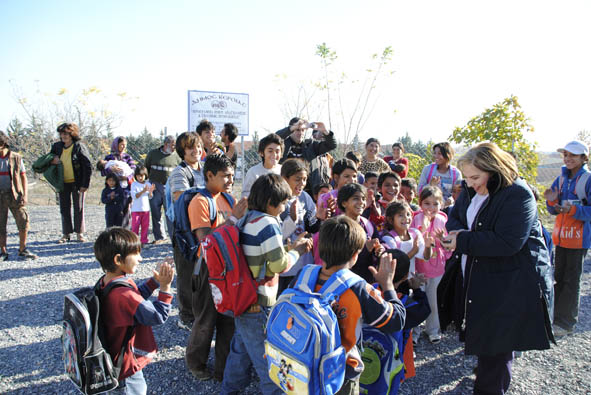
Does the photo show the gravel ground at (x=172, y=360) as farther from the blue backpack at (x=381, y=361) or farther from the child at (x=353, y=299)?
the child at (x=353, y=299)

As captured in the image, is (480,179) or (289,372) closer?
(289,372)

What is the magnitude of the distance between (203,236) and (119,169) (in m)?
5.13

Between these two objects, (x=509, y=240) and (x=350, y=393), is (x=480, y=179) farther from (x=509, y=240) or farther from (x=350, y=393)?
(x=350, y=393)

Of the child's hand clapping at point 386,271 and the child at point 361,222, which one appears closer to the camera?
the child's hand clapping at point 386,271

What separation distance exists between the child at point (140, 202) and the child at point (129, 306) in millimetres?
5297

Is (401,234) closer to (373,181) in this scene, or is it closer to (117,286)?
(373,181)

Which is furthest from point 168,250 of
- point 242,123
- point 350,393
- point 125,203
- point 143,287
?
point 350,393

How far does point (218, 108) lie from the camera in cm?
930

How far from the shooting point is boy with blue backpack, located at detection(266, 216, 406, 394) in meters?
1.86

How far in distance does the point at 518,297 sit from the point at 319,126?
10.1 ft

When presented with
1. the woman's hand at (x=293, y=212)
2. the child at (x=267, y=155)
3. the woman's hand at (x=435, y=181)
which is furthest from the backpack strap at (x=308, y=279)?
the woman's hand at (x=435, y=181)

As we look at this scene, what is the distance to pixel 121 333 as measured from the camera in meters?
2.14

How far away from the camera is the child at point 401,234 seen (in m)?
3.27

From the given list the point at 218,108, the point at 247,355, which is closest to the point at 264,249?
the point at 247,355
